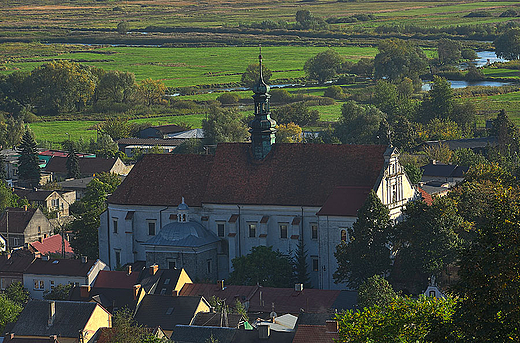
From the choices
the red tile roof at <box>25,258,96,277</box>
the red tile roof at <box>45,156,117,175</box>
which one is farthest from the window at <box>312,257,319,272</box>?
the red tile roof at <box>45,156,117,175</box>

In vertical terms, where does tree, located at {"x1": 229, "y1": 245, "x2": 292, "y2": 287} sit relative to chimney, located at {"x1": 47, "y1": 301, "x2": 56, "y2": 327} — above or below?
below

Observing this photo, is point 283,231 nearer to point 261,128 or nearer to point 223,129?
point 261,128

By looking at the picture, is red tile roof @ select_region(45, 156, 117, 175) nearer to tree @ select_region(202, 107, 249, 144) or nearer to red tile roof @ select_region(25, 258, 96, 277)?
tree @ select_region(202, 107, 249, 144)

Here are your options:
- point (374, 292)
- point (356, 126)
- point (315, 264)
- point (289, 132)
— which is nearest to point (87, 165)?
point (289, 132)

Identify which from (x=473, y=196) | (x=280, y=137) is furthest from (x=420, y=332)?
(x=280, y=137)

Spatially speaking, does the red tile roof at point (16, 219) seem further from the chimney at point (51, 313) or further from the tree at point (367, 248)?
the chimney at point (51, 313)

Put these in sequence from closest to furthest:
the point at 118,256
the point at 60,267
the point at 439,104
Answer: the point at 60,267 < the point at 118,256 < the point at 439,104
